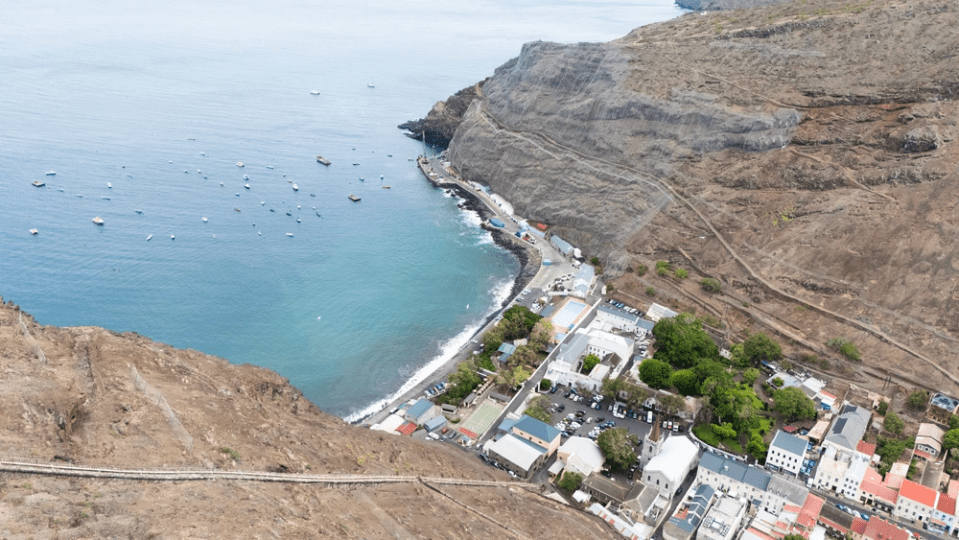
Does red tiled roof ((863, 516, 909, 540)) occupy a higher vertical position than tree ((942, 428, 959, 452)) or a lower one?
lower

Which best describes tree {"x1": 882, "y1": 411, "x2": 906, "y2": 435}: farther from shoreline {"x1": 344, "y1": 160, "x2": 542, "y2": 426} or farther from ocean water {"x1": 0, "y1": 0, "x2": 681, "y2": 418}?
ocean water {"x1": 0, "y1": 0, "x2": 681, "y2": 418}

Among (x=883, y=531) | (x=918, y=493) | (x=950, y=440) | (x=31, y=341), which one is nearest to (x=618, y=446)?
(x=883, y=531)

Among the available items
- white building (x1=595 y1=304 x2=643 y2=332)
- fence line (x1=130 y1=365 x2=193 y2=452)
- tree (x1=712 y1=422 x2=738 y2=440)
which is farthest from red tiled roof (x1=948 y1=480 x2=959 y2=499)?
fence line (x1=130 y1=365 x2=193 y2=452)

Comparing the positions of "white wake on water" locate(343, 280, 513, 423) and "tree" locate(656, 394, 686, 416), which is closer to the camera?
"tree" locate(656, 394, 686, 416)

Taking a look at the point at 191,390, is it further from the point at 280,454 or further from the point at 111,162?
the point at 111,162

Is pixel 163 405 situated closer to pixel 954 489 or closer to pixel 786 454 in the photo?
pixel 786 454

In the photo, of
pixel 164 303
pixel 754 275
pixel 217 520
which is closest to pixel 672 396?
pixel 754 275
